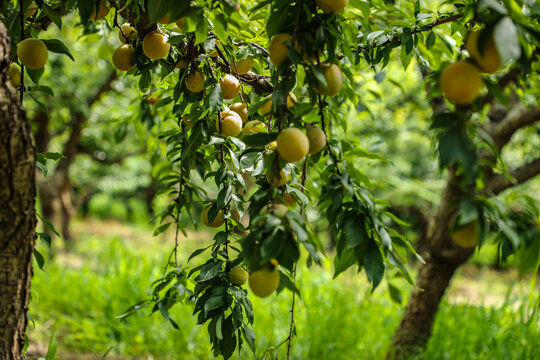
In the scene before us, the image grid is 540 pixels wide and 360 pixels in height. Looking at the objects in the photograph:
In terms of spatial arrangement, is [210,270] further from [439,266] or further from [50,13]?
[439,266]

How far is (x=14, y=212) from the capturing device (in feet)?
2.16

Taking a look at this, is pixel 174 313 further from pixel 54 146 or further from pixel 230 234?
pixel 54 146

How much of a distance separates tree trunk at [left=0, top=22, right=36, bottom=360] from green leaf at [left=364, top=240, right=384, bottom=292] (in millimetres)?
523

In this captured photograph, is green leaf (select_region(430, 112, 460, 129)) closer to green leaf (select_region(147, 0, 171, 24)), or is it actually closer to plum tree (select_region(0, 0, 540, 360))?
plum tree (select_region(0, 0, 540, 360))

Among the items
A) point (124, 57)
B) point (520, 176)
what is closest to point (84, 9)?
point (124, 57)

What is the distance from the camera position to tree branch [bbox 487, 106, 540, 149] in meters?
1.74

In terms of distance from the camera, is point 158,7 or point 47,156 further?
point 47,156

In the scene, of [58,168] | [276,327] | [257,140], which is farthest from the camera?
[58,168]

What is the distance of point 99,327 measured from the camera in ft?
6.86

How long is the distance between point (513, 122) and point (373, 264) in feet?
5.00

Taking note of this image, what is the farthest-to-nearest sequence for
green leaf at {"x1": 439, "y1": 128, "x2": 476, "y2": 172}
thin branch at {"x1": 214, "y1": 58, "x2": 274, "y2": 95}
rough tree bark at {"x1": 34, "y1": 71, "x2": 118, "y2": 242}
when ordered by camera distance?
rough tree bark at {"x1": 34, "y1": 71, "x2": 118, "y2": 242} < thin branch at {"x1": 214, "y1": 58, "x2": 274, "y2": 95} < green leaf at {"x1": 439, "y1": 128, "x2": 476, "y2": 172}

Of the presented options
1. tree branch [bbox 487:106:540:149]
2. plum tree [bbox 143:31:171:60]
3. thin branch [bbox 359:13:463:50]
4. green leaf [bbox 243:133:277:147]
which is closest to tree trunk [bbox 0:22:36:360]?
plum tree [bbox 143:31:171:60]

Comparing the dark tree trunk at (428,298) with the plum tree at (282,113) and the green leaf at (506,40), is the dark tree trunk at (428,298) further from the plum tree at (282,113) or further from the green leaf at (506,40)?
the green leaf at (506,40)

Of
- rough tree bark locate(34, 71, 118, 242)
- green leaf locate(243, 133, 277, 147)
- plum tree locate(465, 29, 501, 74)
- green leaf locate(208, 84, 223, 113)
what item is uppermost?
plum tree locate(465, 29, 501, 74)
